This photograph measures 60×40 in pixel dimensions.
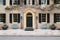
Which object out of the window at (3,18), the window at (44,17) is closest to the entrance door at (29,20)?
the window at (44,17)

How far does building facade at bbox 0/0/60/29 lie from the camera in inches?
1273

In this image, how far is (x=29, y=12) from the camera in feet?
106

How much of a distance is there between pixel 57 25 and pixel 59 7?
3.13 metres

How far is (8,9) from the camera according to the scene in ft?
107

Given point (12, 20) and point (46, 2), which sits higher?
point (46, 2)

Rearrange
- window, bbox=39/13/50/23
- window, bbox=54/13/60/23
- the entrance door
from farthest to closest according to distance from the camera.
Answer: the entrance door, window, bbox=39/13/50/23, window, bbox=54/13/60/23

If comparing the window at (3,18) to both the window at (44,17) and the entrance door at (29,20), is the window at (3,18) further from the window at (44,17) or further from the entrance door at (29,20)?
the window at (44,17)

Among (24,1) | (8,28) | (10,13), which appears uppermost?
(24,1)

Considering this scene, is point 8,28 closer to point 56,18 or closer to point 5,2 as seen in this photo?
point 5,2

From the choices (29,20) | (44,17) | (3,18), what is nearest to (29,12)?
(29,20)

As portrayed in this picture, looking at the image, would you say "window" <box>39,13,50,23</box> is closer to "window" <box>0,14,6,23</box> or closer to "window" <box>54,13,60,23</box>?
"window" <box>54,13,60,23</box>

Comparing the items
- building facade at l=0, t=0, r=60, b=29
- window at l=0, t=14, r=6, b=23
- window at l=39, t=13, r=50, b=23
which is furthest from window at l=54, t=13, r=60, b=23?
window at l=0, t=14, r=6, b=23

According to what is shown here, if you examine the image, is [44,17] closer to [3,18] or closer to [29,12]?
[29,12]

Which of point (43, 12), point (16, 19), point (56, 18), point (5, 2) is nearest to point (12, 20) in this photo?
point (16, 19)
